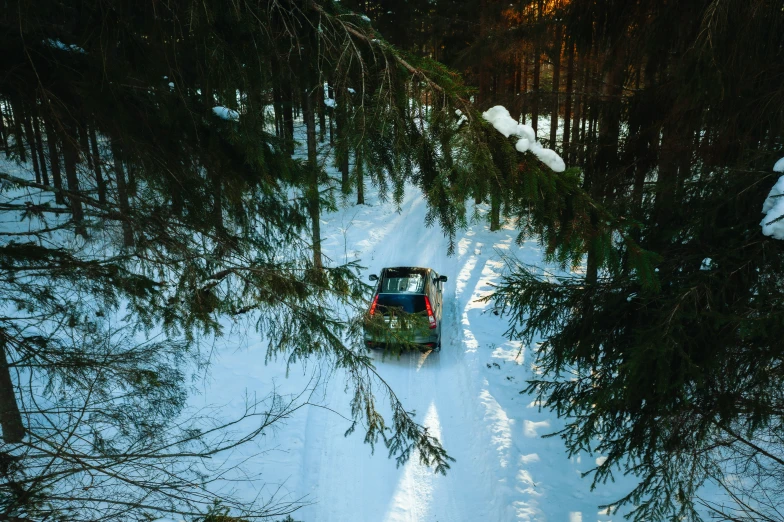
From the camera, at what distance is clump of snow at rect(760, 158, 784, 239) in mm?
3875

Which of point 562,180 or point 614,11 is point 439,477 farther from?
point 614,11

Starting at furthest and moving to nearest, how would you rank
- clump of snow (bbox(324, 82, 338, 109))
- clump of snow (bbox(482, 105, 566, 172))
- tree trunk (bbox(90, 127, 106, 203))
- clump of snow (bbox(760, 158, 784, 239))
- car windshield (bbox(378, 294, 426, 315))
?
car windshield (bbox(378, 294, 426, 315)) → tree trunk (bbox(90, 127, 106, 203)) → clump of snow (bbox(760, 158, 784, 239)) → clump of snow (bbox(324, 82, 338, 109)) → clump of snow (bbox(482, 105, 566, 172))

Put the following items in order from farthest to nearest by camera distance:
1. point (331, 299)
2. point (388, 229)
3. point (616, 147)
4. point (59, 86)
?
point (388, 229), point (616, 147), point (331, 299), point (59, 86)

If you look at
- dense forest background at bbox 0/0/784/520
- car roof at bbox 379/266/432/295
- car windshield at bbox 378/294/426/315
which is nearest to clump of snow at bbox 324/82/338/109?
dense forest background at bbox 0/0/784/520

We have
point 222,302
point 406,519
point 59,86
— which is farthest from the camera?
point 406,519

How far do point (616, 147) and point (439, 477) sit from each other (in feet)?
18.5

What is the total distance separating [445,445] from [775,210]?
5641 mm

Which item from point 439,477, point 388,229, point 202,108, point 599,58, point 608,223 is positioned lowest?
point 439,477

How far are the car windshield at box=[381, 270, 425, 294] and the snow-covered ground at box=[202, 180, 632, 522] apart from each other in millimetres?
1496

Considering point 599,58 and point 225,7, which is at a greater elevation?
point 599,58

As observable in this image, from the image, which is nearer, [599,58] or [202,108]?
[202,108]

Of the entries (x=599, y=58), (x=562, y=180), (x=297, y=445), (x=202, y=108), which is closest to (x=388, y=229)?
(x=599, y=58)

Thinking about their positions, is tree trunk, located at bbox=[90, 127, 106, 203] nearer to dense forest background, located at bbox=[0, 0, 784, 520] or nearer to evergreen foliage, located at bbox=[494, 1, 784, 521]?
dense forest background, located at bbox=[0, 0, 784, 520]

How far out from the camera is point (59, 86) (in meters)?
4.16
